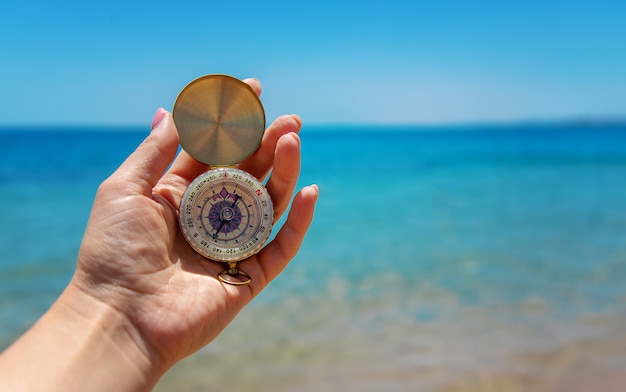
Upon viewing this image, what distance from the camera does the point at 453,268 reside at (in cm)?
771

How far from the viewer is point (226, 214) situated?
3.04 meters

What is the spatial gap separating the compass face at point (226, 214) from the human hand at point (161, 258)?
0.09 m

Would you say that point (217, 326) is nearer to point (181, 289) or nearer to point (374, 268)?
point (181, 289)

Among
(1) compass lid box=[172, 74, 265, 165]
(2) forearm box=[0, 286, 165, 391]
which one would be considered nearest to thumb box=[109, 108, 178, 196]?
(1) compass lid box=[172, 74, 265, 165]

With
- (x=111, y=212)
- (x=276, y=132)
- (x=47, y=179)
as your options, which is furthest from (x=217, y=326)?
(x=47, y=179)

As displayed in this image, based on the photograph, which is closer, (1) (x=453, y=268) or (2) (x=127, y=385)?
(2) (x=127, y=385)

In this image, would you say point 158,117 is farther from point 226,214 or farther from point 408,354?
point 408,354

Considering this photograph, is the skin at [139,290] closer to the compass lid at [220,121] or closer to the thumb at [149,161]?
the thumb at [149,161]

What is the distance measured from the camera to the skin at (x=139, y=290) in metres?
2.29

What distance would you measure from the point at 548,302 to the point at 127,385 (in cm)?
523

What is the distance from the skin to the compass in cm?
9

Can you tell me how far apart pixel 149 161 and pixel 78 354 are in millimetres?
921

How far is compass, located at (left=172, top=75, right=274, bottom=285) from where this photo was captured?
2.96 meters

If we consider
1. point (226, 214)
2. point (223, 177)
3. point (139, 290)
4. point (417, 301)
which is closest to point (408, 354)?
point (417, 301)
